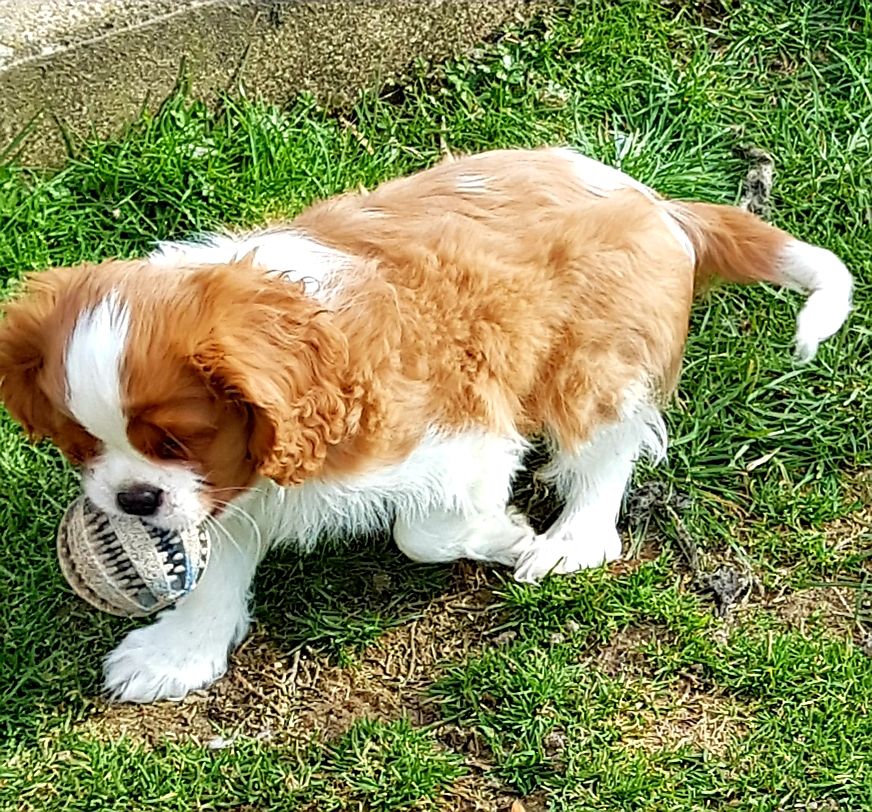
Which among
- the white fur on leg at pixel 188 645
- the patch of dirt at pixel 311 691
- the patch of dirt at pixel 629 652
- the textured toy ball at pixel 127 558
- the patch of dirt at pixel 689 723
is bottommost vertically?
the patch of dirt at pixel 689 723

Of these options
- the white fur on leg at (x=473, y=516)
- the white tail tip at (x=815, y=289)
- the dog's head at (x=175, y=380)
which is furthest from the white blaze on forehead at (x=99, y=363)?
the white tail tip at (x=815, y=289)

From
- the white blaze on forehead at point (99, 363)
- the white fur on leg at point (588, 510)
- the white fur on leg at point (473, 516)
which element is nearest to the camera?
the white blaze on forehead at point (99, 363)

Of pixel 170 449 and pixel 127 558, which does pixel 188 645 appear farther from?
pixel 170 449

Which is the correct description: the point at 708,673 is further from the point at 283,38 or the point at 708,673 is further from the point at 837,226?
the point at 283,38

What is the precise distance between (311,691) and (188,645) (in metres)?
0.37

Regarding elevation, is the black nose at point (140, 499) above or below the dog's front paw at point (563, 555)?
above

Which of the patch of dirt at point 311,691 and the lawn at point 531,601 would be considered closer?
the lawn at point 531,601

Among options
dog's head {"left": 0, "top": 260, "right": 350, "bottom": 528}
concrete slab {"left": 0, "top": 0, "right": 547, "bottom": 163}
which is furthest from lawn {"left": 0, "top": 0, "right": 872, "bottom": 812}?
dog's head {"left": 0, "top": 260, "right": 350, "bottom": 528}

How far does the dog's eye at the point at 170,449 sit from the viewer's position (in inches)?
124

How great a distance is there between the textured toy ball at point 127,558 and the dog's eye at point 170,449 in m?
0.23

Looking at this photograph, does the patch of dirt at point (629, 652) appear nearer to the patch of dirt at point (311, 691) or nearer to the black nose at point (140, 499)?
the patch of dirt at point (311, 691)

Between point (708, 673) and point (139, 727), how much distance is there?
1.61m

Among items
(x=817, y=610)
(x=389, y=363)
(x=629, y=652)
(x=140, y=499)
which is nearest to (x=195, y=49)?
(x=389, y=363)

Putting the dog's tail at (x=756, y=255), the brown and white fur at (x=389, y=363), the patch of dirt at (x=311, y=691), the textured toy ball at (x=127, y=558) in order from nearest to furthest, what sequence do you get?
the brown and white fur at (x=389, y=363), the textured toy ball at (x=127, y=558), the patch of dirt at (x=311, y=691), the dog's tail at (x=756, y=255)
